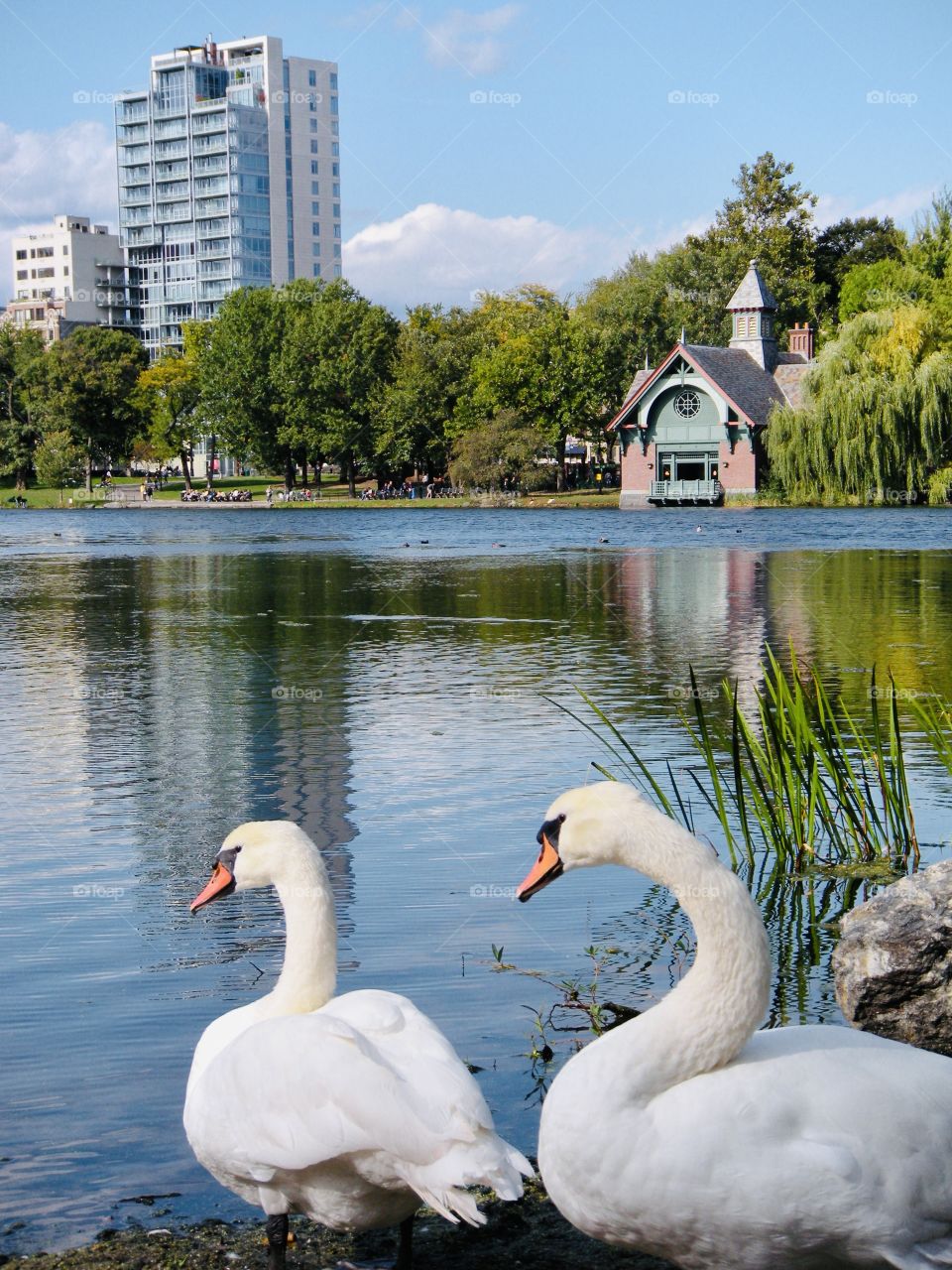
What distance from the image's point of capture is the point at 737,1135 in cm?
396

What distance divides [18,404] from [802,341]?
68755 millimetres

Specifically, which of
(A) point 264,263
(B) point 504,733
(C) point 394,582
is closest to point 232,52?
(A) point 264,263

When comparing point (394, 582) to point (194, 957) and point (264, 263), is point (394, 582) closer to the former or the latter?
point (194, 957)

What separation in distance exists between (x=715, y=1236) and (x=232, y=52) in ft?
685

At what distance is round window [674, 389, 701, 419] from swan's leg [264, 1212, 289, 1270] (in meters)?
81.2

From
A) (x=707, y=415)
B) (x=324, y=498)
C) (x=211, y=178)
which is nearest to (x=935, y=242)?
(x=707, y=415)

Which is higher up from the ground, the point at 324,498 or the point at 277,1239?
the point at 324,498

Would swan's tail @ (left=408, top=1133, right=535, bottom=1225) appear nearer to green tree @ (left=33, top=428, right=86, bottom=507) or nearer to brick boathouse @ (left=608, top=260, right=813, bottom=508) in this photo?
brick boathouse @ (left=608, top=260, right=813, bottom=508)

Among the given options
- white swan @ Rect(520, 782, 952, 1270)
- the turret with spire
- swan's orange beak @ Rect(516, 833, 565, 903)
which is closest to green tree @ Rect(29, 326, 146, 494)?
the turret with spire

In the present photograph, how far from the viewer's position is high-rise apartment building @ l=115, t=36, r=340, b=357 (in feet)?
614

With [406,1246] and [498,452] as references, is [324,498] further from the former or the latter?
[406,1246]

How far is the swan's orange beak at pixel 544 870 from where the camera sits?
4.25m

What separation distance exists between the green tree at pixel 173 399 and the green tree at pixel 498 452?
3778 cm

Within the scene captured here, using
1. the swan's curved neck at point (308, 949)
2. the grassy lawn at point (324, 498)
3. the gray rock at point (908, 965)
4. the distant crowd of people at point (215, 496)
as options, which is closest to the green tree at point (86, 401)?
the grassy lawn at point (324, 498)
